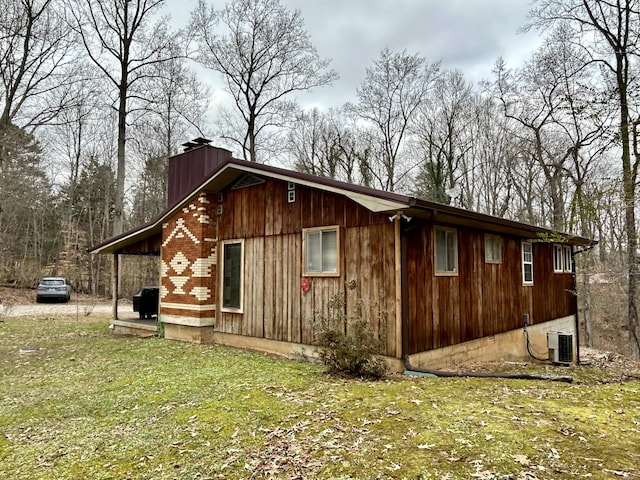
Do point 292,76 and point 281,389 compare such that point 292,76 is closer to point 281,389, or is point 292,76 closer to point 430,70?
point 430,70

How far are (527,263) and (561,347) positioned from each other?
7.43ft

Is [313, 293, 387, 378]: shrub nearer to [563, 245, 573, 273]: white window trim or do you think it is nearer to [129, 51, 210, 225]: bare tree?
[563, 245, 573, 273]: white window trim

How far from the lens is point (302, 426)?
4.36m

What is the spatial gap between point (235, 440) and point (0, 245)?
25.6 m

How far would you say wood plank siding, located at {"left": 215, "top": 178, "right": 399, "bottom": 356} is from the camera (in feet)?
22.6

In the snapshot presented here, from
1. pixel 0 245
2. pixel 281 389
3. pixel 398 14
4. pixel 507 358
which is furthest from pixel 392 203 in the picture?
pixel 0 245

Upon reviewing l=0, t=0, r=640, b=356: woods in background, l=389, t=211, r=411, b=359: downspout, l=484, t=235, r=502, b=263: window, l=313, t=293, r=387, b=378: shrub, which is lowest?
l=313, t=293, r=387, b=378: shrub

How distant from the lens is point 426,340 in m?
7.07

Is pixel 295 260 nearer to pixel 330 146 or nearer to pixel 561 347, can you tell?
pixel 561 347

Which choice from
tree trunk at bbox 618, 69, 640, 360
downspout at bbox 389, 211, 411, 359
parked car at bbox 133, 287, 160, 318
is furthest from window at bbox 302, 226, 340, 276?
parked car at bbox 133, 287, 160, 318

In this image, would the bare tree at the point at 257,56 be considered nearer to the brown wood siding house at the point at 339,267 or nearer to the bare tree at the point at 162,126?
the bare tree at the point at 162,126

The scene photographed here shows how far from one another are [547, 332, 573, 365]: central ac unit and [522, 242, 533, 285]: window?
59.2 inches

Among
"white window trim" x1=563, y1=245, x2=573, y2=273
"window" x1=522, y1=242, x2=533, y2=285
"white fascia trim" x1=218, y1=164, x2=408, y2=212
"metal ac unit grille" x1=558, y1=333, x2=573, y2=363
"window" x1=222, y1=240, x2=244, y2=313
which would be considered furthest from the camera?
"white window trim" x1=563, y1=245, x2=573, y2=273

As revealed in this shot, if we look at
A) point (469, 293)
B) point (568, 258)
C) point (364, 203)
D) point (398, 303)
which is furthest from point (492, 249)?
point (568, 258)
